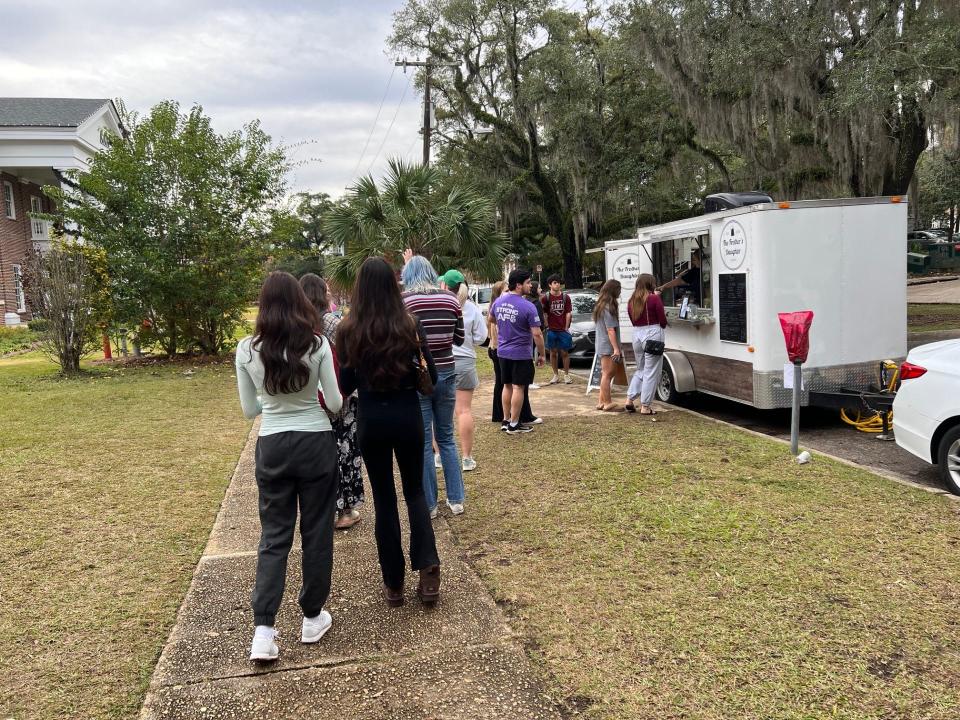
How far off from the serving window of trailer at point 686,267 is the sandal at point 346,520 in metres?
5.24

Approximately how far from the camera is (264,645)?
3.34 meters

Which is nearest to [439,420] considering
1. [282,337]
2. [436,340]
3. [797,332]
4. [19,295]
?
[436,340]

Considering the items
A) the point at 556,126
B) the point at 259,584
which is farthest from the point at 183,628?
the point at 556,126

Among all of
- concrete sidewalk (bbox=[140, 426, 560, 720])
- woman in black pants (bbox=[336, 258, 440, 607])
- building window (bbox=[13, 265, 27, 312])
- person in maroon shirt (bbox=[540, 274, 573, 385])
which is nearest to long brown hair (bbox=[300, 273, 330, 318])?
woman in black pants (bbox=[336, 258, 440, 607])

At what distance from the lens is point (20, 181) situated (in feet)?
104

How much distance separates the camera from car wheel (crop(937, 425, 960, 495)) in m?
5.52

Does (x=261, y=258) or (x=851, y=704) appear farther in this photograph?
(x=261, y=258)

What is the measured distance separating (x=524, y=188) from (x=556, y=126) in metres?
4.04

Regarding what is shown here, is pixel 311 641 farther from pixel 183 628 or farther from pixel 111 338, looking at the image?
pixel 111 338

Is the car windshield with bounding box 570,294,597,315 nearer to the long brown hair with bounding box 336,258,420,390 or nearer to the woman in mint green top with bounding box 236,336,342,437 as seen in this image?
the long brown hair with bounding box 336,258,420,390

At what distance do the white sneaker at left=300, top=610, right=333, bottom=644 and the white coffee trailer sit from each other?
5727 millimetres

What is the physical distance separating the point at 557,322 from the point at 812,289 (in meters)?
4.62

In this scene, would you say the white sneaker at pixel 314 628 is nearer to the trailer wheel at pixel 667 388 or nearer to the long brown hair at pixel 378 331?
the long brown hair at pixel 378 331

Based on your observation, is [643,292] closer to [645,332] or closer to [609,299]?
[645,332]
